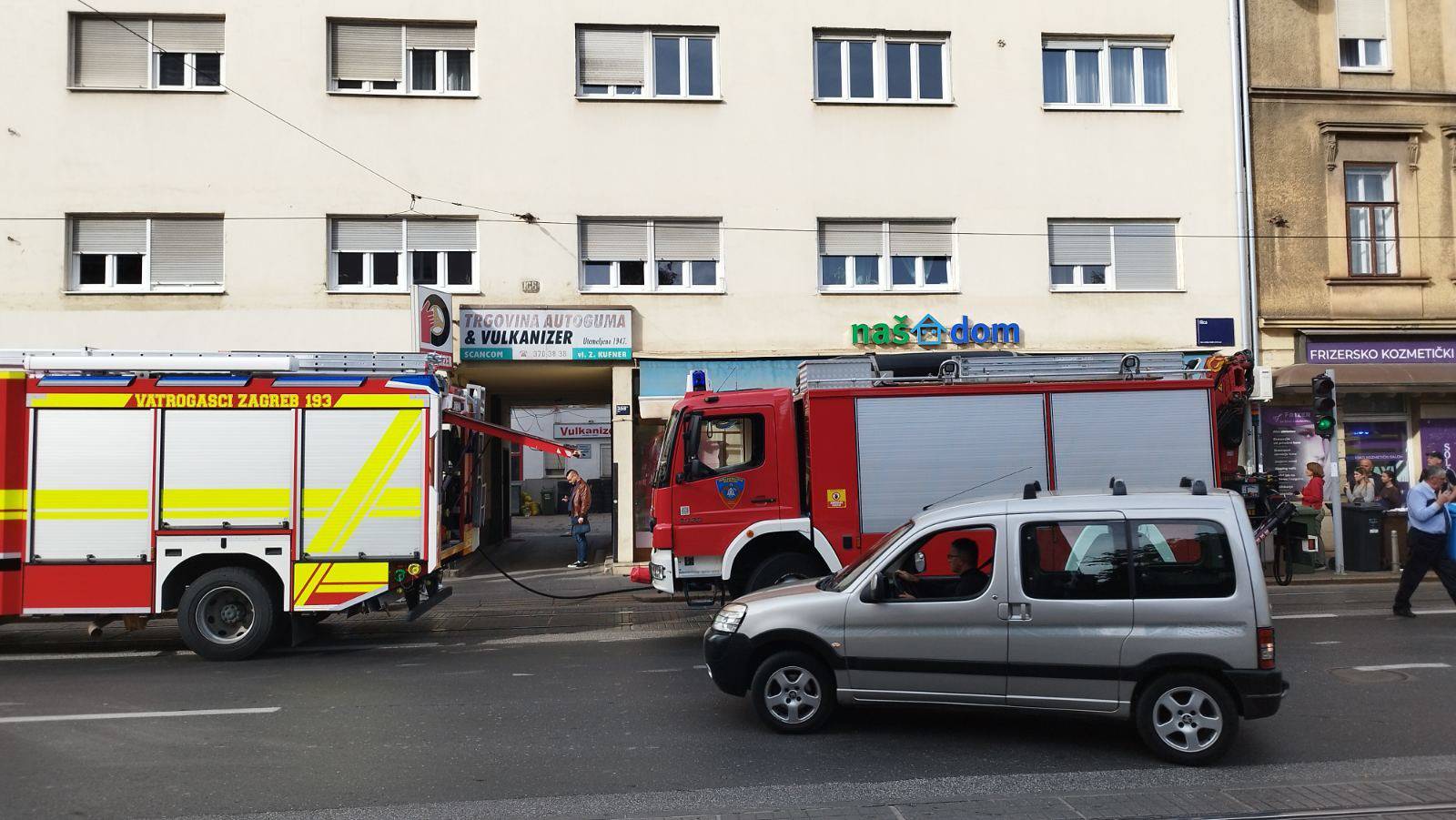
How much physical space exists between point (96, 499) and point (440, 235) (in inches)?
325

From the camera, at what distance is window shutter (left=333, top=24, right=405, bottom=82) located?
16969 millimetres

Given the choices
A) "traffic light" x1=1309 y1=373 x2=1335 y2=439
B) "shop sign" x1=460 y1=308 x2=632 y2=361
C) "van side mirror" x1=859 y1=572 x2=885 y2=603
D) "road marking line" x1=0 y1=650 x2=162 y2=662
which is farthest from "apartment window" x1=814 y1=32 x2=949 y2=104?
"road marking line" x1=0 y1=650 x2=162 y2=662

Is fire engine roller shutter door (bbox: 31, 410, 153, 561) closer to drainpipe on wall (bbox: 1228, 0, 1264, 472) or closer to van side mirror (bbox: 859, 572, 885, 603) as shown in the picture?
van side mirror (bbox: 859, 572, 885, 603)

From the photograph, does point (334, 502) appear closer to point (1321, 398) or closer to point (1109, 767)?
point (1109, 767)

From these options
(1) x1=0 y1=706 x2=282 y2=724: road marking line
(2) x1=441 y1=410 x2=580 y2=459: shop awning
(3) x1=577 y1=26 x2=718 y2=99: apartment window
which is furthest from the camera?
(3) x1=577 y1=26 x2=718 y2=99: apartment window

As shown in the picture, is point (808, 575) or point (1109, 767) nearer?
point (1109, 767)

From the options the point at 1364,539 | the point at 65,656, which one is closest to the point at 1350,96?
the point at 1364,539

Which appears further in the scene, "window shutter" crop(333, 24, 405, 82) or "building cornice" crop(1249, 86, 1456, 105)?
"building cornice" crop(1249, 86, 1456, 105)

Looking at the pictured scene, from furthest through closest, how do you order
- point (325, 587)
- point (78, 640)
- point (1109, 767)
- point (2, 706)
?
1. point (78, 640)
2. point (325, 587)
3. point (2, 706)
4. point (1109, 767)

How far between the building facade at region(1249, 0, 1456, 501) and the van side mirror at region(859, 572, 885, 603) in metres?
14.4

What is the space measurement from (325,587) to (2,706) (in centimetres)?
267

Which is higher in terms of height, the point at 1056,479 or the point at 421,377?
the point at 421,377

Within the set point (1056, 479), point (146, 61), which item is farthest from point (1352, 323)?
point (146, 61)

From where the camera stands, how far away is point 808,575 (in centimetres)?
1029
